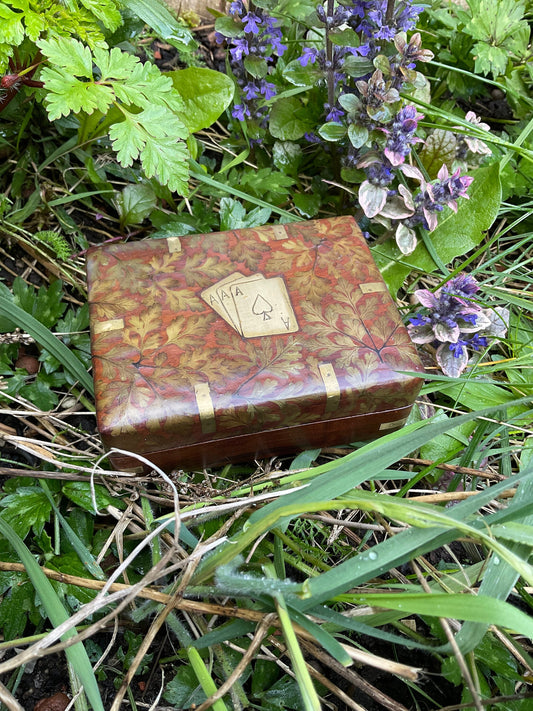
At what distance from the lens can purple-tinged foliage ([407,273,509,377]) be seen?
1232 millimetres

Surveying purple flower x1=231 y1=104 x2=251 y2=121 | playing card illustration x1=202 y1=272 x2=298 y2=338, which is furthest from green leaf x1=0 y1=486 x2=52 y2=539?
purple flower x1=231 y1=104 x2=251 y2=121

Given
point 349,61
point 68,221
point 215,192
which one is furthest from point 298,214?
point 68,221

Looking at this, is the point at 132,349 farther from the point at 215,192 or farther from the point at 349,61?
the point at 349,61

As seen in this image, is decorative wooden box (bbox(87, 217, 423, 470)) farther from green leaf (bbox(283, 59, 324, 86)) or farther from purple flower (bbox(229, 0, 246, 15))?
purple flower (bbox(229, 0, 246, 15))

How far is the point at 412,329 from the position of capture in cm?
130

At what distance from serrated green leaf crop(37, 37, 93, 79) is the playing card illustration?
457 millimetres

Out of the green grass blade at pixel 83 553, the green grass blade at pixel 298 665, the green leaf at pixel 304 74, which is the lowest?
the green grass blade at pixel 83 553

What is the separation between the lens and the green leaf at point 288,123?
4.76 feet

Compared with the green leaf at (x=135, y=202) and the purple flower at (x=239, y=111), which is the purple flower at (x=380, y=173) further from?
the green leaf at (x=135, y=202)

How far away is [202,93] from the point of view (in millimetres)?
1336

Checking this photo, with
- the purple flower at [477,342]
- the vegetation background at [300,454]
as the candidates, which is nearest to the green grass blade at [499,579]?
the vegetation background at [300,454]

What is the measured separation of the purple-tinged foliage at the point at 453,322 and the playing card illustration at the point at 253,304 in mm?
336

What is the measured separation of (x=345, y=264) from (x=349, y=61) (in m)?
0.48

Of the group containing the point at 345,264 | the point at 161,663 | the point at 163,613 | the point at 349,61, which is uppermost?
the point at 349,61
